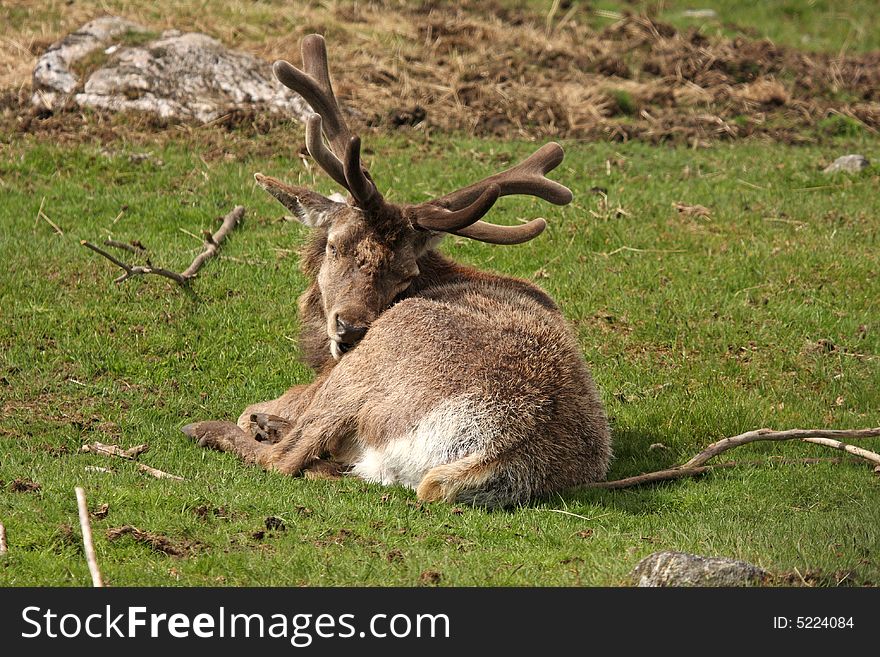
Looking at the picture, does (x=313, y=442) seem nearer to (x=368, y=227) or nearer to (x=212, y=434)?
(x=212, y=434)

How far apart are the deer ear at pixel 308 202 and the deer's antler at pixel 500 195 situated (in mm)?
648

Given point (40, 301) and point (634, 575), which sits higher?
point (634, 575)

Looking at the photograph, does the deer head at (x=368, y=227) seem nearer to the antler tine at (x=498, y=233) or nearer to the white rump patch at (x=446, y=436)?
the antler tine at (x=498, y=233)

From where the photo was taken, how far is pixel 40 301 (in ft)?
32.7

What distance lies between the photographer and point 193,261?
421 inches

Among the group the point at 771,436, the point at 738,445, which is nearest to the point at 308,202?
the point at 738,445

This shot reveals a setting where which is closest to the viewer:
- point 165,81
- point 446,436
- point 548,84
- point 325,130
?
point 446,436

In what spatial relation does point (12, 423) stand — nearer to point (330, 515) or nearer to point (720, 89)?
point (330, 515)

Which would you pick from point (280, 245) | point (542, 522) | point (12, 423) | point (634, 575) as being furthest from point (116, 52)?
point (634, 575)

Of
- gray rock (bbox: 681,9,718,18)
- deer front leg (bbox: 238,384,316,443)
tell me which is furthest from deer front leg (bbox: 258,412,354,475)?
gray rock (bbox: 681,9,718,18)

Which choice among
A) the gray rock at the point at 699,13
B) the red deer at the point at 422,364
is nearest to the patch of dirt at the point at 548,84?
the gray rock at the point at 699,13

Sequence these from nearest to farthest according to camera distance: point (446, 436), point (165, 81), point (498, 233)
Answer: point (446, 436) → point (498, 233) → point (165, 81)

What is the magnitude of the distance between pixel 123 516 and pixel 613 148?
29.1ft

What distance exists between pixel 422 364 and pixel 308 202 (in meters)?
1.77
